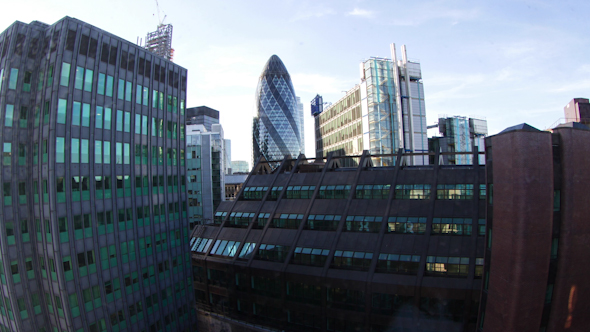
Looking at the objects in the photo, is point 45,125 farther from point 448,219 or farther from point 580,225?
point 580,225

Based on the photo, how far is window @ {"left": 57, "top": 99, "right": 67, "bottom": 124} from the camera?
78.2 ft

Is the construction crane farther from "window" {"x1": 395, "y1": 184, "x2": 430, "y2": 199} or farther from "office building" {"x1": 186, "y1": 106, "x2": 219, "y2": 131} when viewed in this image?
"window" {"x1": 395, "y1": 184, "x2": 430, "y2": 199}

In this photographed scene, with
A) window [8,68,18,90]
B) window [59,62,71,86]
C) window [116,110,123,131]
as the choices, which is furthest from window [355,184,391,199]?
window [8,68,18,90]

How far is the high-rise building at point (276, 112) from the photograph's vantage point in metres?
168

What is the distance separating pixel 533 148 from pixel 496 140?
2.43m

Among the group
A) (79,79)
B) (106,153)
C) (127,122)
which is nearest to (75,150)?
(106,153)

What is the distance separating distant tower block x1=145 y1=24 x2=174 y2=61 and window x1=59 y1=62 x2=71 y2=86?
48.4 m

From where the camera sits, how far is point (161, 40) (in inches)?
2729

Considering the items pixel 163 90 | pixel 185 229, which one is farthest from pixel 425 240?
pixel 163 90

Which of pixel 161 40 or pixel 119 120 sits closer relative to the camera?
pixel 119 120

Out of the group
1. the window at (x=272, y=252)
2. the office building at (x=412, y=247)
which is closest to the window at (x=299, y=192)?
the office building at (x=412, y=247)

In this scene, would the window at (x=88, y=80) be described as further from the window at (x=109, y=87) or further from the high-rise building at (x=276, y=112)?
the high-rise building at (x=276, y=112)

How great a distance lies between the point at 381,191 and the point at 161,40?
60456mm

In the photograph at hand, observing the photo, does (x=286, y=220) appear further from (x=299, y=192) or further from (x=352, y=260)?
(x=352, y=260)
